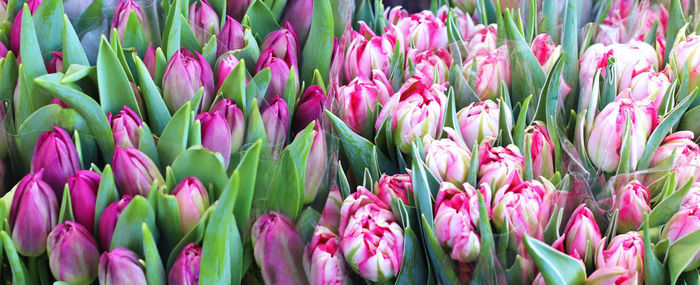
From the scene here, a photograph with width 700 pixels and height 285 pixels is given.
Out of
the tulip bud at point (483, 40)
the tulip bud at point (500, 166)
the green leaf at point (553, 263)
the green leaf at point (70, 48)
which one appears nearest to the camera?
the green leaf at point (553, 263)

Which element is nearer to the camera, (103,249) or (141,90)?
(103,249)

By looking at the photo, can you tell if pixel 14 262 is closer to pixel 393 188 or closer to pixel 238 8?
pixel 393 188

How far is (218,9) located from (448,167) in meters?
0.39

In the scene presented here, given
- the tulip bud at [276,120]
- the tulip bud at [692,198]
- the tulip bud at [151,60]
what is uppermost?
the tulip bud at [151,60]

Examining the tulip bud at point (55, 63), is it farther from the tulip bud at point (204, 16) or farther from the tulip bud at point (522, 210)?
the tulip bud at point (522, 210)

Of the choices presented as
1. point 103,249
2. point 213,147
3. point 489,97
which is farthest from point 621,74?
→ point 103,249

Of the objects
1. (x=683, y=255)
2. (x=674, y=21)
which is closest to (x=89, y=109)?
(x=683, y=255)

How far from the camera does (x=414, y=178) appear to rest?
1.77 ft

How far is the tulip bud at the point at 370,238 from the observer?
501 millimetres

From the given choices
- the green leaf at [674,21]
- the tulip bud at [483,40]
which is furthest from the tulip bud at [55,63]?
the green leaf at [674,21]

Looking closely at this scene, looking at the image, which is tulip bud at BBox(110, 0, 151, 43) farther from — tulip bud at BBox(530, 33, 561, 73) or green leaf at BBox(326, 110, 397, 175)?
tulip bud at BBox(530, 33, 561, 73)

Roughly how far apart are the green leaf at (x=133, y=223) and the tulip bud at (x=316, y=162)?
0.12 m

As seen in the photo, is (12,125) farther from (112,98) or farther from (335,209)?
(335,209)

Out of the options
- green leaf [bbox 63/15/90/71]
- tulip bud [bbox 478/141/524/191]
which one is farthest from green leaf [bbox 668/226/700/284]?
green leaf [bbox 63/15/90/71]
